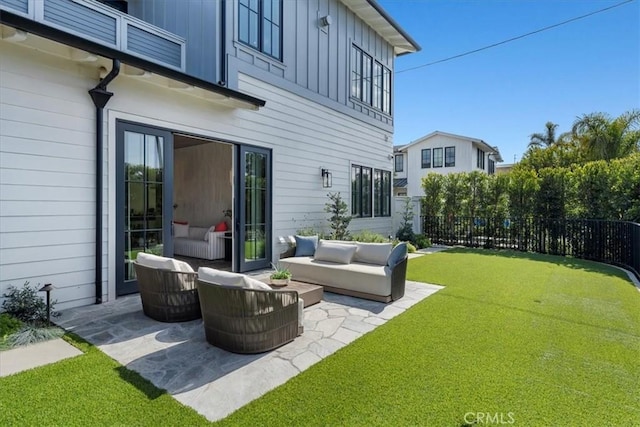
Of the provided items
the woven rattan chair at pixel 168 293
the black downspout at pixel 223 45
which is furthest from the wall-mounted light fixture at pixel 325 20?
the woven rattan chair at pixel 168 293

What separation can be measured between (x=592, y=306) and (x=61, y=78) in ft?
26.4

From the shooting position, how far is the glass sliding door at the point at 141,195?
4957 mm

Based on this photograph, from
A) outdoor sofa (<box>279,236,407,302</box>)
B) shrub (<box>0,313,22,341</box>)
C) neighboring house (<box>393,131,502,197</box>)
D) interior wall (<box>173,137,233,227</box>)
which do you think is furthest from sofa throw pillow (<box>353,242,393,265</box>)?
neighboring house (<box>393,131,502,197</box>)

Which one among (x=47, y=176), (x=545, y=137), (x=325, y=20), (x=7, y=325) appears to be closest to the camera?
(x=7, y=325)

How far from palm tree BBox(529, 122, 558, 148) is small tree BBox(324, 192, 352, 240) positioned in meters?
21.9

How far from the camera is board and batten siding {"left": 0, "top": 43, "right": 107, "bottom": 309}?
3973mm

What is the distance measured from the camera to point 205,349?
336 cm

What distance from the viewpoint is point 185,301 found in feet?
13.5

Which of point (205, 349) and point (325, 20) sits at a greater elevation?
point (325, 20)

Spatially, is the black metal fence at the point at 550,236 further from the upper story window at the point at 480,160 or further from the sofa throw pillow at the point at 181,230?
the upper story window at the point at 480,160

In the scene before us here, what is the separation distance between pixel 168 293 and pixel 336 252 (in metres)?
2.87

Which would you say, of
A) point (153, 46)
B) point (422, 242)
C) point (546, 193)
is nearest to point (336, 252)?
point (153, 46)

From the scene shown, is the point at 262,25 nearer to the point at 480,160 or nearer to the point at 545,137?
the point at 480,160

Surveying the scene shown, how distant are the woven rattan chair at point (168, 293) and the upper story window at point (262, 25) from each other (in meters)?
5.00
